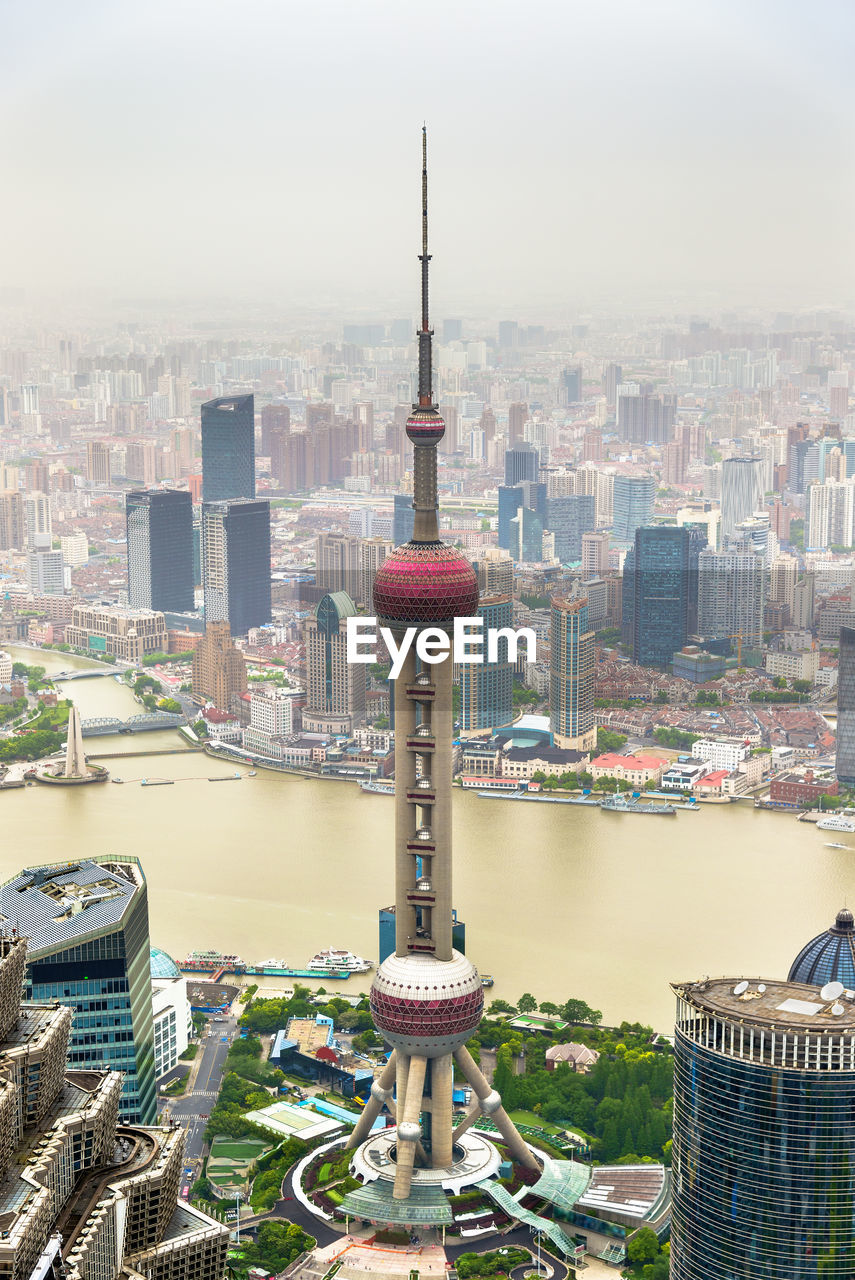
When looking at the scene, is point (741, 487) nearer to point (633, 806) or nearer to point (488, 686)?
point (488, 686)

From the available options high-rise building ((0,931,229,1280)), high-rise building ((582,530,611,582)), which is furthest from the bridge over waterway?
high-rise building ((0,931,229,1280))

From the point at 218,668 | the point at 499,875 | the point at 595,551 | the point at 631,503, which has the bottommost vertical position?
the point at 499,875

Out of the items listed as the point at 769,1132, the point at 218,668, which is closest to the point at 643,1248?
the point at 769,1132

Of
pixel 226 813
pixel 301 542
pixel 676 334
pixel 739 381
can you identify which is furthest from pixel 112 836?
pixel 739 381

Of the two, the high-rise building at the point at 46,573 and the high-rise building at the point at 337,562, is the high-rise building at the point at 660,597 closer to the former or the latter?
the high-rise building at the point at 337,562

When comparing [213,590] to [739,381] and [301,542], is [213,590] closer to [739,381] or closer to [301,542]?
[301,542]
